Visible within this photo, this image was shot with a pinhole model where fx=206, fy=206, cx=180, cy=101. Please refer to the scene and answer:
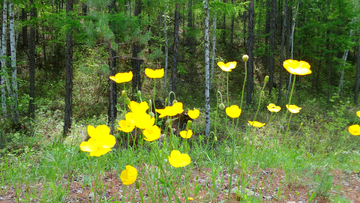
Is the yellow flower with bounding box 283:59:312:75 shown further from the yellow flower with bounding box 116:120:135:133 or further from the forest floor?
the yellow flower with bounding box 116:120:135:133

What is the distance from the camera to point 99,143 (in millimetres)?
894

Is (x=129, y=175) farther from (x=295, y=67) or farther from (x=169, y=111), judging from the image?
(x=295, y=67)

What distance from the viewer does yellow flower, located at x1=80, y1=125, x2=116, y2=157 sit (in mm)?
821

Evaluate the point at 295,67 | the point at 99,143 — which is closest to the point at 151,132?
the point at 99,143

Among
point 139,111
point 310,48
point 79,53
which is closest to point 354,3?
point 310,48

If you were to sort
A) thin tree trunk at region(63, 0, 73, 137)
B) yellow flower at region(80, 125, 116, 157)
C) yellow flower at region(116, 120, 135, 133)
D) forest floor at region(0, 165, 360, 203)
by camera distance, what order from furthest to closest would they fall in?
thin tree trunk at region(63, 0, 73, 137), forest floor at region(0, 165, 360, 203), yellow flower at region(116, 120, 135, 133), yellow flower at region(80, 125, 116, 157)

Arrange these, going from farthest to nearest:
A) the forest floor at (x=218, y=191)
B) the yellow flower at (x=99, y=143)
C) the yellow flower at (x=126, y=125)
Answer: the forest floor at (x=218, y=191) < the yellow flower at (x=126, y=125) < the yellow flower at (x=99, y=143)

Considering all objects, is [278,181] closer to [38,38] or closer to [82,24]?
[82,24]

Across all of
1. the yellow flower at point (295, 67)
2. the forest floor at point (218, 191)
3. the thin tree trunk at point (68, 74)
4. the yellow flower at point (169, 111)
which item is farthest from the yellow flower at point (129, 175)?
the thin tree trunk at point (68, 74)

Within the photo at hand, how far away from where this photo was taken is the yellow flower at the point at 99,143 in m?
0.82

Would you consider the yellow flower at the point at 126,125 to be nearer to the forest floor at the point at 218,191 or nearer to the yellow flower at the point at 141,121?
the yellow flower at the point at 141,121

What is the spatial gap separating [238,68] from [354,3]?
874 cm

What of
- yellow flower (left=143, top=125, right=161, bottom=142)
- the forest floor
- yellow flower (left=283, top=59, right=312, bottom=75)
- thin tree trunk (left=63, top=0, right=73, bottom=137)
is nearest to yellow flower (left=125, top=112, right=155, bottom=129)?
yellow flower (left=143, top=125, right=161, bottom=142)

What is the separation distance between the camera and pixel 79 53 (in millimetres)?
14672
